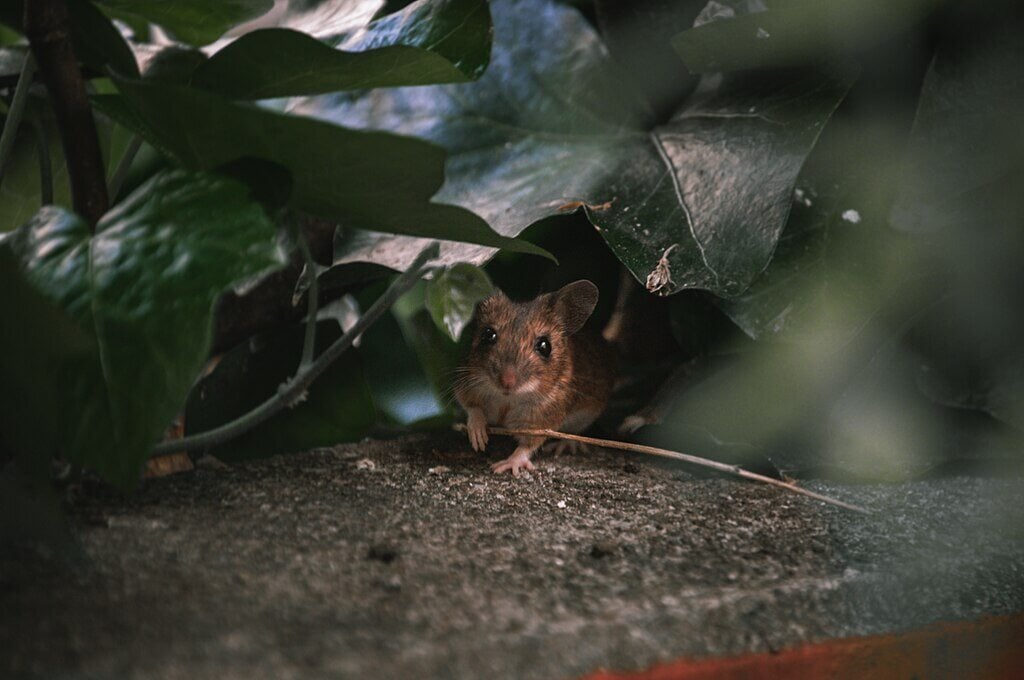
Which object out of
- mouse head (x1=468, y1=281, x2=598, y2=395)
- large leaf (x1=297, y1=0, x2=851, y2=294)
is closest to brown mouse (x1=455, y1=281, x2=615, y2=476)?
mouse head (x1=468, y1=281, x2=598, y2=395)

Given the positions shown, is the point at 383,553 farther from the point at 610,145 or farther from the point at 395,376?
the point at 610,145

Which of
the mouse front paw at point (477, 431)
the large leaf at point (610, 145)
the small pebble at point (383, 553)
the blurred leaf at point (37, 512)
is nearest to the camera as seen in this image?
the blurred leaf at point (37, 512)

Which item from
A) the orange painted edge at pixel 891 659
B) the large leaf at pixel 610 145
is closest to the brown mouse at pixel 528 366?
the large leaf at pixel 610 145

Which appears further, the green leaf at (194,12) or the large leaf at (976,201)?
the large leaf at (976,201)

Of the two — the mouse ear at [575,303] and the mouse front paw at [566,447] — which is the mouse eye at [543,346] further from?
the mouse front paw at [566,447]

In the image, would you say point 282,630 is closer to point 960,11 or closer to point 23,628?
point 23,628

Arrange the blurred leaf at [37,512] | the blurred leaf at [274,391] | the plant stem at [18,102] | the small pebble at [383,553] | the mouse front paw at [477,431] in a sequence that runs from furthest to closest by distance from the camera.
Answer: the mouse front paw at [477,431] < the blurred leaf at [274,391] < the plant stem at [18,102] < the small pebble at [383,553] < the blurred leaf at [37,512]
